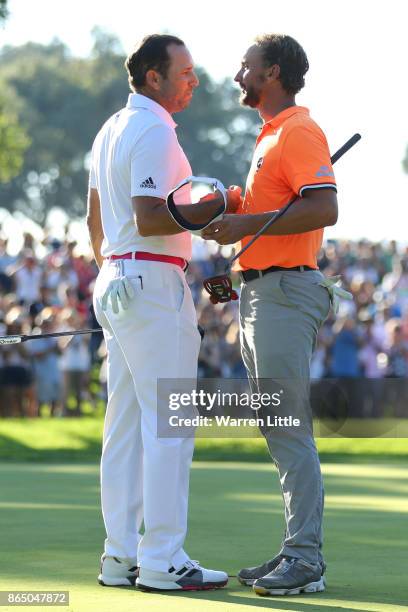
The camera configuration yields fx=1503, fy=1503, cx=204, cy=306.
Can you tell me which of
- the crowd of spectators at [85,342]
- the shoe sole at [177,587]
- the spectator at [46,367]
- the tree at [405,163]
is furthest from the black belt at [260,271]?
the tree at [405,163]

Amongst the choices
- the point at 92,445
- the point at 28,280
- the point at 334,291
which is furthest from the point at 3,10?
the point at 334,291

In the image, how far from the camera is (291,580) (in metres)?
6.32

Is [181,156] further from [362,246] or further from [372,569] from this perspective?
[362,246]

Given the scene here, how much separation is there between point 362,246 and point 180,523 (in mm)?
20042

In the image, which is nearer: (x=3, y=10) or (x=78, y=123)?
(x=3, y=10)

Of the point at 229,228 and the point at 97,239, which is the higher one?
the point at 97,239

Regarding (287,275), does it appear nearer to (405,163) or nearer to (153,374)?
(153,374)

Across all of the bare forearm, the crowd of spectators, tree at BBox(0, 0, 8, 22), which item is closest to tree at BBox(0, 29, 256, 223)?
the crowd of spectators

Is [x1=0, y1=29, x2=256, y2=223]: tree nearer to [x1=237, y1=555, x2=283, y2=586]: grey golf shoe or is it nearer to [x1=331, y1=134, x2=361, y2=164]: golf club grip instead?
[x1=331, y1=134, x2=361, y2=164]: golf club grip

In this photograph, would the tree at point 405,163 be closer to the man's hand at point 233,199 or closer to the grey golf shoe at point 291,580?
the man's hand at point 233,199

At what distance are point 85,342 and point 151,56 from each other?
1411 centimetres

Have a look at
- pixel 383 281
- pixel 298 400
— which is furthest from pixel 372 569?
pixel 383 281

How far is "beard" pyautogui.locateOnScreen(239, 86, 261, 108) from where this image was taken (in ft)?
21.9

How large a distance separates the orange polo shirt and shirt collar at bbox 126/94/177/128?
1.40 ft
